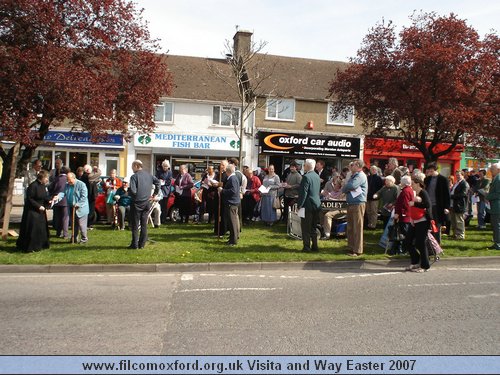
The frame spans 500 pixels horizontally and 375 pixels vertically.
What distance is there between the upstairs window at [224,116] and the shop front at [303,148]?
6.33ft

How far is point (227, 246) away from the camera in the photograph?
1090 cm

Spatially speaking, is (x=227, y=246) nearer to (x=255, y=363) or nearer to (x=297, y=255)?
(x=297, y=255)

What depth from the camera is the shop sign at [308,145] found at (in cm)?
3022

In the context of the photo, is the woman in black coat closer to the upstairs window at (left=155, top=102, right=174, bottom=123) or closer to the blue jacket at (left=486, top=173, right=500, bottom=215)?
the blue jacket at (left=486, top=173, right=500, bottom=215)

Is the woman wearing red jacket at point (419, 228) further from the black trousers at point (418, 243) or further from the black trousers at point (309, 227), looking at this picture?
the black trousers at point (309, 227)

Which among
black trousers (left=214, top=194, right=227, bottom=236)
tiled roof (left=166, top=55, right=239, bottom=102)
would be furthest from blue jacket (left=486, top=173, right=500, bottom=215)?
tiled roof (left=166, top=55, right=239, bottom=102)

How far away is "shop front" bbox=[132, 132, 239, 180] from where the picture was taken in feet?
96.4

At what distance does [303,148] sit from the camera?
30.9 metres

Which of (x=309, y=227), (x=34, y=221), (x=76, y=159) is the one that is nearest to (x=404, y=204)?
(x=309, y=227)

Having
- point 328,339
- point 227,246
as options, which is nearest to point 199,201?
point 227,246

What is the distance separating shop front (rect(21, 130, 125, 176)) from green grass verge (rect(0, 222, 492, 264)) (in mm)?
16850

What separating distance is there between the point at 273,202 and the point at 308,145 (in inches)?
681

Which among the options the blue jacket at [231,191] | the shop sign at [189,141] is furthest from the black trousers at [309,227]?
the shop sign at [189,141]

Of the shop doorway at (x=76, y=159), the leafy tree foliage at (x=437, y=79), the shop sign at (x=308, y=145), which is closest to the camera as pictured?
the leafy tree foliage at (x=437, y=79)
